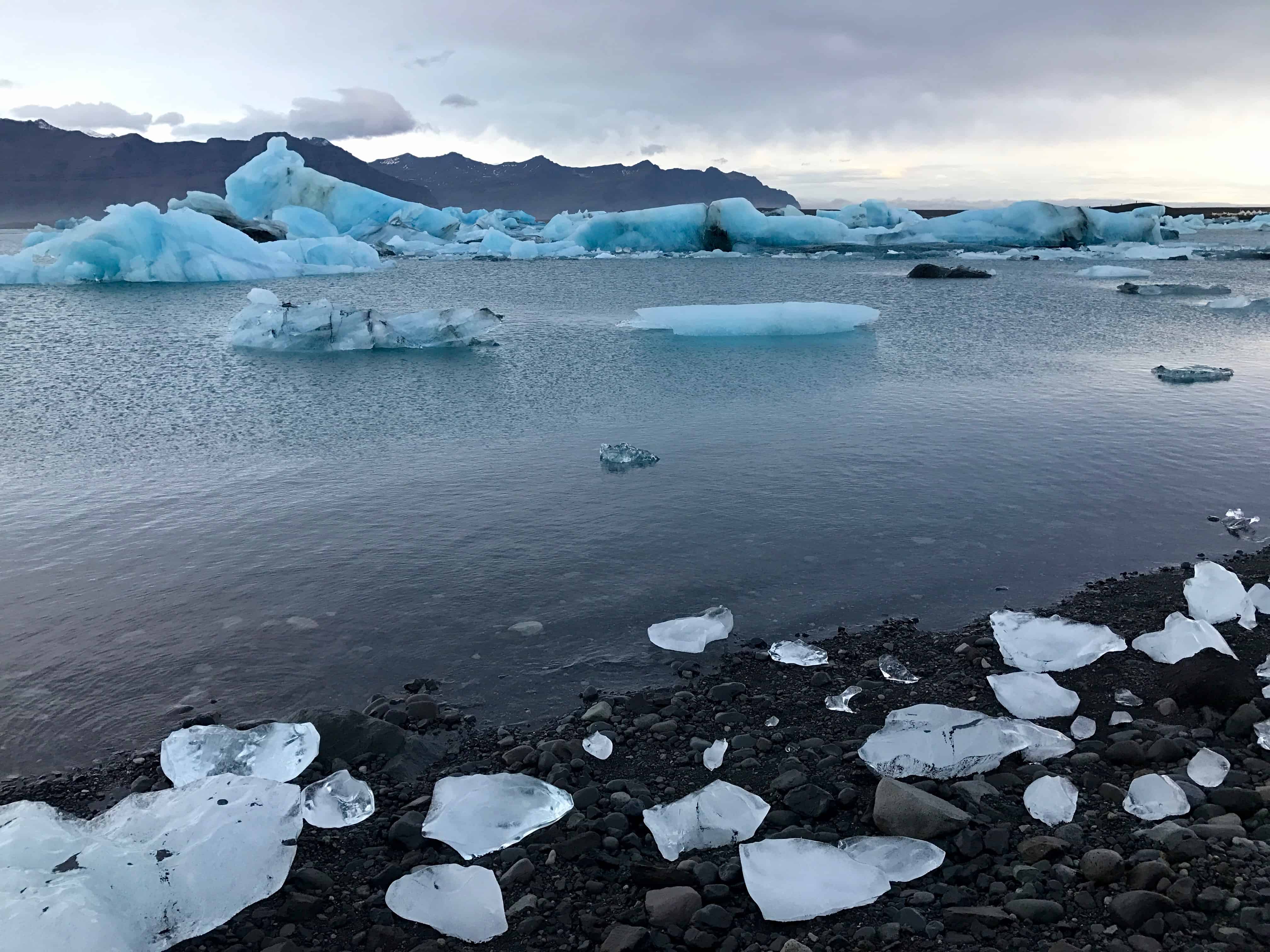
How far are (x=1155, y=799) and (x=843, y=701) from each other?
1.30 meters

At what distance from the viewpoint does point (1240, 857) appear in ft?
9.38

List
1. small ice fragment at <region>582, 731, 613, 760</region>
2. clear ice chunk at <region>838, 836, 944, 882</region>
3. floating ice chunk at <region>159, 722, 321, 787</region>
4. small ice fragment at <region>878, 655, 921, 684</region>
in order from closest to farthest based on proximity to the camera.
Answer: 1. clear ice chunk at <region>838, 836, 944, 882</region>
2. floating ice chunk at <region>159, 722, 321, 787</region>
3. small ice fragment at <region>582, 731, 613, 760</region>
4. small ice fragment at <region>878, 655, 921, 684</region>

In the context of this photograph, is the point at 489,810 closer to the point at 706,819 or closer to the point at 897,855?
the point at 706,819

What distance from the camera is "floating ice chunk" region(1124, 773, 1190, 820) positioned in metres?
3.18

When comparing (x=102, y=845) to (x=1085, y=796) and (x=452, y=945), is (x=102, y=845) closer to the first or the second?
(x=452, y=945)

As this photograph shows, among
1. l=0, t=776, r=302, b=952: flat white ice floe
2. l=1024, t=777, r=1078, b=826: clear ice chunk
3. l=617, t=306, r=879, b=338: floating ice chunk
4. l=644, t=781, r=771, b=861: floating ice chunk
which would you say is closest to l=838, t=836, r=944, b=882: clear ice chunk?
l=644, t=781, r=771, b=861: floating ice chunk

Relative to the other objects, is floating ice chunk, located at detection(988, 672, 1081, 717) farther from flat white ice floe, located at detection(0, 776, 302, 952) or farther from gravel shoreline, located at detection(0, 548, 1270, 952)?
flat white ice floe, located at detection(0, 776, 302, 952)

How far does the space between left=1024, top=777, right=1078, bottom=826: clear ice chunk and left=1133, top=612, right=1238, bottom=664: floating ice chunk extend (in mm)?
1460

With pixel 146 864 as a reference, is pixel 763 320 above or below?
above

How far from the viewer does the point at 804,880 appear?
2.91 meters

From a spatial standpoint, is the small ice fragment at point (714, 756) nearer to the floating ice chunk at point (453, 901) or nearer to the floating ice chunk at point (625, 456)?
the floating ice chunk at point (453, 901)

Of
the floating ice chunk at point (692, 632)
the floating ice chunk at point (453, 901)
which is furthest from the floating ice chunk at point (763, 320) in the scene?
the floating ice chunk at point (453, 901)

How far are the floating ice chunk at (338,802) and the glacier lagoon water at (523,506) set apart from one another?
85 centimetres

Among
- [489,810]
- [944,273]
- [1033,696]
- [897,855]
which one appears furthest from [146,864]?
[944,273]
